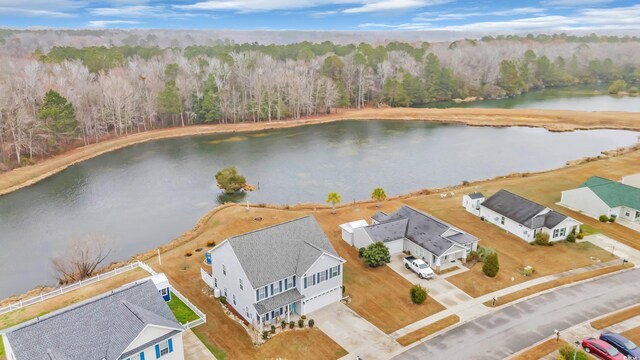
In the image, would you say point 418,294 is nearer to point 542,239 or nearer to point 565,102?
point 542,239

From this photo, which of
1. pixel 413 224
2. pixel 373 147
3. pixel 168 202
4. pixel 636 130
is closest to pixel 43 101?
pixel 168 202

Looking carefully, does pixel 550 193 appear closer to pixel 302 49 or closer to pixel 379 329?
pixel 379 329

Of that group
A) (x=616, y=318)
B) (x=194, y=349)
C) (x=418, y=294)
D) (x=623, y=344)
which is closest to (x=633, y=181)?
(x=616, y=318)

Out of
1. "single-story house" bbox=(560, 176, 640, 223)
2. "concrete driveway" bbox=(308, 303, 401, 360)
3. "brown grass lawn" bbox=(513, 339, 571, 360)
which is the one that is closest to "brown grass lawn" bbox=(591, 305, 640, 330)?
"brown grass lawn" bbox=(513, 339, 571, 360)

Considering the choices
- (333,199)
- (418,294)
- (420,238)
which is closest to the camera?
(418,294)

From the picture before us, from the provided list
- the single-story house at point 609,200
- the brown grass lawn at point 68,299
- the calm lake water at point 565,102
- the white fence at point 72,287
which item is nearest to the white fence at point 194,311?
the white fence at point 72,287

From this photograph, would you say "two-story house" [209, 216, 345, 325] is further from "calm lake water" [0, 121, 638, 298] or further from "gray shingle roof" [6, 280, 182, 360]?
"calm lake water" [0, 121, 638, 298]

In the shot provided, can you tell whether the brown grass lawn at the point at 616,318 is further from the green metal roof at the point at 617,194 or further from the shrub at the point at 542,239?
the green metal roof at the point at 617,194
